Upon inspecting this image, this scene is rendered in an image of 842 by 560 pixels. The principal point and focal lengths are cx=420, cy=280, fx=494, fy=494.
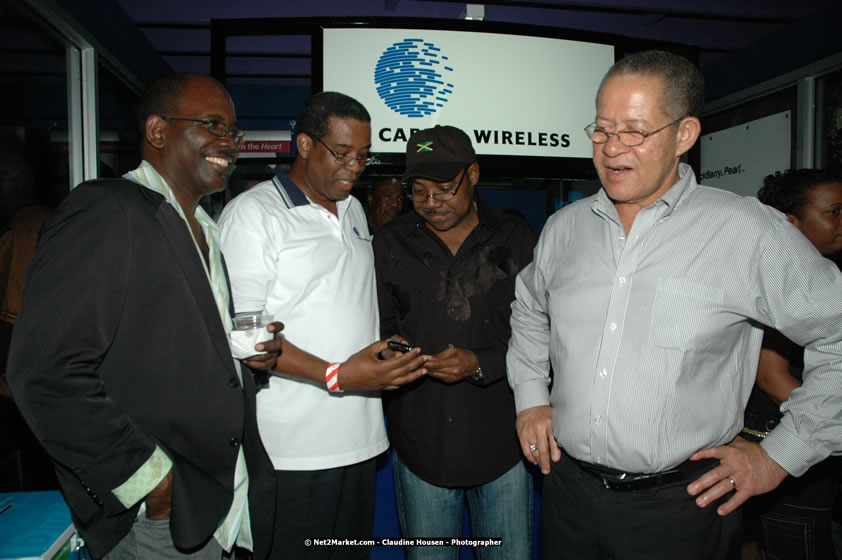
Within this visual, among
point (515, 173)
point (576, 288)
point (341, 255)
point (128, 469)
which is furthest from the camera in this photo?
point (515, 173)

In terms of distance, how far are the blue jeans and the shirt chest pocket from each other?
93 cm

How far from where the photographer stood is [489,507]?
6.63ft

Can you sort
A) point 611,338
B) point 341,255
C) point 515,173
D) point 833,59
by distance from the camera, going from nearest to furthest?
point 611,338 → point 341,255 → point 515,173 → point 833,59

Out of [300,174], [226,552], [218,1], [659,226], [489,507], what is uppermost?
[218,1]

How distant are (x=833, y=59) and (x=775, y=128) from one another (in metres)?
0.75

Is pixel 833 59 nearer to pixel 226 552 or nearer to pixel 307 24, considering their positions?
pixel 307 24

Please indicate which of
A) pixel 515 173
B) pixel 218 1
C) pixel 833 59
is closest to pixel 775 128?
pixel 833 59

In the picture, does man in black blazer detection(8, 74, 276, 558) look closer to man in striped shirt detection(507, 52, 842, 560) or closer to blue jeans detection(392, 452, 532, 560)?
blue jeans detection(392, 452, 532, 560)

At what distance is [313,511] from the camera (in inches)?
71.5

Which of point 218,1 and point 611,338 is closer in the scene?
point 611,338

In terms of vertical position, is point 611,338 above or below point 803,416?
above

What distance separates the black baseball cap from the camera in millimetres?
2119

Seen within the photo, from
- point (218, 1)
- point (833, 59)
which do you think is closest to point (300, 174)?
point (218, 1)

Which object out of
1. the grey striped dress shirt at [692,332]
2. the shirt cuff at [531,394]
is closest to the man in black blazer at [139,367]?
the shirt cuff at [531,394]
